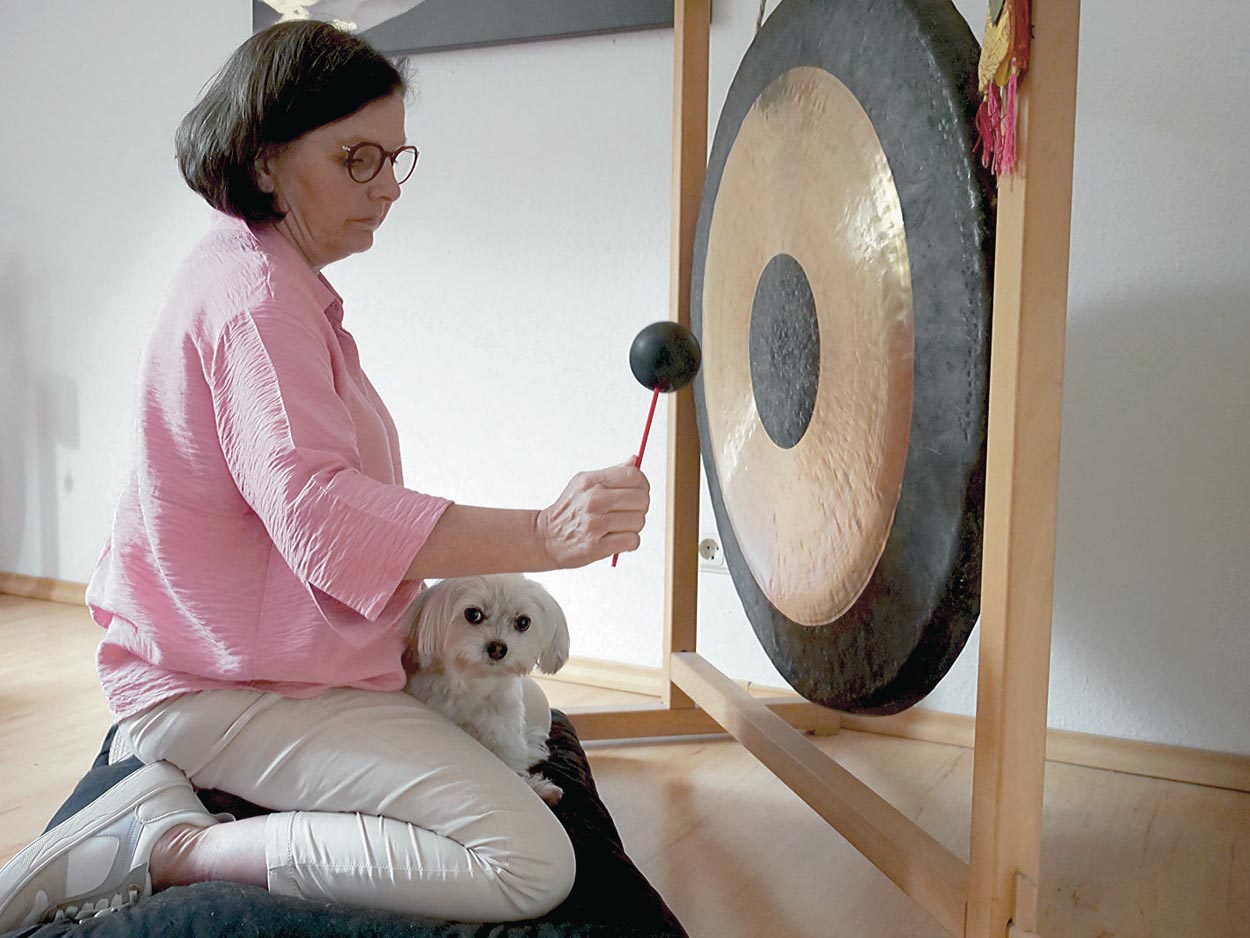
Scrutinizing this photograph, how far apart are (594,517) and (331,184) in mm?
438

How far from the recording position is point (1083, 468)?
5.67 feet

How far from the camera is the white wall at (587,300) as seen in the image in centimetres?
164

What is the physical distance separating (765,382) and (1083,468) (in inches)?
23.6

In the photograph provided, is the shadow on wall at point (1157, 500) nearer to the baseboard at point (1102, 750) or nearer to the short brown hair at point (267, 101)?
the baseboard at point (1102, 750)

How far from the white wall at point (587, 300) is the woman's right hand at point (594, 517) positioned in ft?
3.30

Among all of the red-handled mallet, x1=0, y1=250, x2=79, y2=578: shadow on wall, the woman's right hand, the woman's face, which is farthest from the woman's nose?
x1=0, y1=250, x2=79, y2=578: shadow on wall

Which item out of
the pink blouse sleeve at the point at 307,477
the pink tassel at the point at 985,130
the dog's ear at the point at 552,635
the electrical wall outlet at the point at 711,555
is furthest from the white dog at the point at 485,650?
the electrical wall outlet at the point at 711,555

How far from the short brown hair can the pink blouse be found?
44 millimetres

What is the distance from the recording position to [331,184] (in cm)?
110

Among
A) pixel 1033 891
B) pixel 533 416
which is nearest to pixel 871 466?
pixel 1033 891

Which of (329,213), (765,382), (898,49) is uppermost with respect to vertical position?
(898,49)

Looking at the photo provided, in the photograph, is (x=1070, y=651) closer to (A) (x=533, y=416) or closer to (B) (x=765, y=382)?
(B) (x=765, y=382)

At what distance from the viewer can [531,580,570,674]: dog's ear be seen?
4.12 feet

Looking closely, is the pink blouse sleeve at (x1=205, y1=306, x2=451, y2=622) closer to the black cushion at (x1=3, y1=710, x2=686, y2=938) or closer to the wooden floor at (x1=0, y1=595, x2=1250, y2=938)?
the black cushion at (x1=3, y1=710, x2=686, y2=938)
